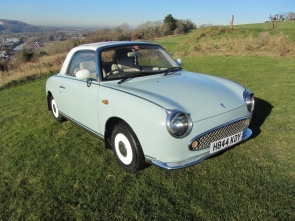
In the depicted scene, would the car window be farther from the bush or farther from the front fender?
the bush

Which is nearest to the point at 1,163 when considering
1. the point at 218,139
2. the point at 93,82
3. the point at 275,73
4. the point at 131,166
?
the point at 93,82

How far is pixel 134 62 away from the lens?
3729 millimetres

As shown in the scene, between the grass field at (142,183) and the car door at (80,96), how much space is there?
46 cm

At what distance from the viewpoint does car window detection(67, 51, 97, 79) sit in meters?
3.46

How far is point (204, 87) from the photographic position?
9.66 feet

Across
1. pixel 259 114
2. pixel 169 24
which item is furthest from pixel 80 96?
pixel 169 24

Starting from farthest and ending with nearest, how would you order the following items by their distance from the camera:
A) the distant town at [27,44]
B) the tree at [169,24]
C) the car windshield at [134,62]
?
1. the tree at [169,24]
2. the distant town at [27,44]
3. the car windshield at [134,62]

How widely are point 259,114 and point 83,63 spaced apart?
134 inches

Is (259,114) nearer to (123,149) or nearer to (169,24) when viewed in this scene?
(123,149)

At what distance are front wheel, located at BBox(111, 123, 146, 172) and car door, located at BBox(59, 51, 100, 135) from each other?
456 millimetres

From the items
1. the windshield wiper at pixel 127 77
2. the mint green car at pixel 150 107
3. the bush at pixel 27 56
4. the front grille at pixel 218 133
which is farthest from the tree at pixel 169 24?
the front grille at pixel 218 133

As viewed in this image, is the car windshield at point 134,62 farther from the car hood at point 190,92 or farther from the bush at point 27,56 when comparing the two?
the bush at point 27,56

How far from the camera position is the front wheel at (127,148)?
260 centimetres

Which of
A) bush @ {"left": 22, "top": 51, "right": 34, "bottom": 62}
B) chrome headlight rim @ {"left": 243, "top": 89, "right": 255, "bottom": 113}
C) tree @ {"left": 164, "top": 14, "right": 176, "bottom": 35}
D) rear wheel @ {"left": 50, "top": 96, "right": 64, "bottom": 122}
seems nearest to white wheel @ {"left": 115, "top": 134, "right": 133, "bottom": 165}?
chrome headlight rim @ {"left": 243, "top": 89, "right": 255, "bottom": 113}
